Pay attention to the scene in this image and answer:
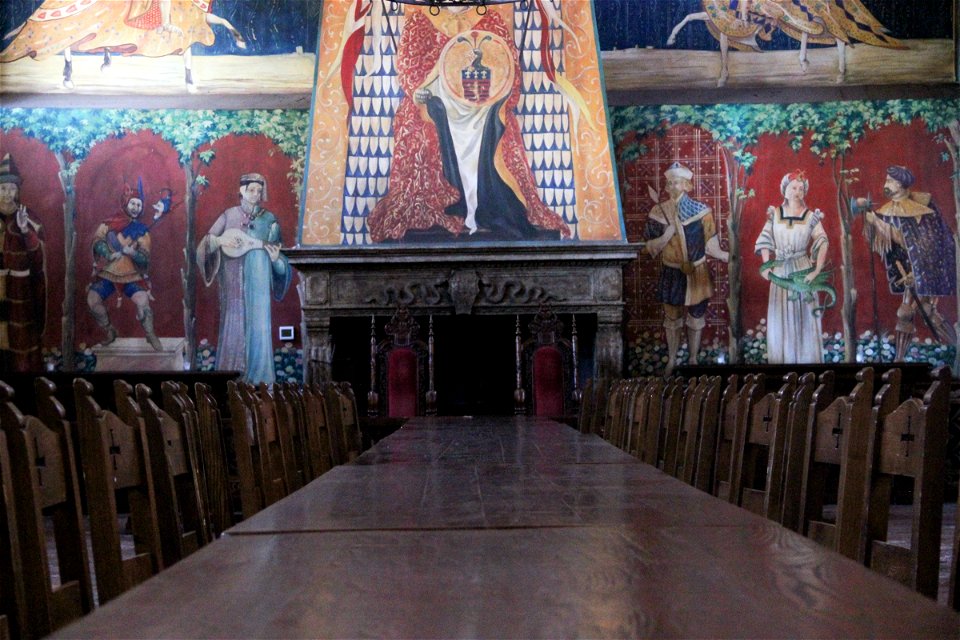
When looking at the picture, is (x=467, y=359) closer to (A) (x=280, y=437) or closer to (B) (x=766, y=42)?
(B) (x=766, y=42)

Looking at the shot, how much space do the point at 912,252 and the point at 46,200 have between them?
966cm

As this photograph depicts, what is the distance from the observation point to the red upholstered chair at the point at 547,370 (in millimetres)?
9203

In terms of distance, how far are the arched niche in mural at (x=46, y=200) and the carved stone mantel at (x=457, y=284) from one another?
299 cm

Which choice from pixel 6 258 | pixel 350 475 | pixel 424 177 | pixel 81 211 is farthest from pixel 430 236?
pixel 350 475

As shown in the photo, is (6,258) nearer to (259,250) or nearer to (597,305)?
(259,250)

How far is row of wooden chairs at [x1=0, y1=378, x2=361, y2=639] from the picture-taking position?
1.68 metres

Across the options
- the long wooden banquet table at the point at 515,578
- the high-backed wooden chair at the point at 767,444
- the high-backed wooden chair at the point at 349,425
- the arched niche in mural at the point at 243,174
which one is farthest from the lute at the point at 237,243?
the long wooden banquet table at the point at 515,578

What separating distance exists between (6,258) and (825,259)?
358 inches

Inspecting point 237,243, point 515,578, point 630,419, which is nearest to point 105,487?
point 515,578

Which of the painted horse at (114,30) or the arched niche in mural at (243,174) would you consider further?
the painted horse at (114,30)

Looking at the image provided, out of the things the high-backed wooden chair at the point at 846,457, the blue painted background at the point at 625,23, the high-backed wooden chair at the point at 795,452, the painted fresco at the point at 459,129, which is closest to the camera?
the high-backed wooden chair at the point at 846,457

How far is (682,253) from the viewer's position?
35.2 ft

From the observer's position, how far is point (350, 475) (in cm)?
268

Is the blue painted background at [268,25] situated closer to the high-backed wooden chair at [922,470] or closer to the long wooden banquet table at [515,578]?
the long wooden banquet table at [515,578]
